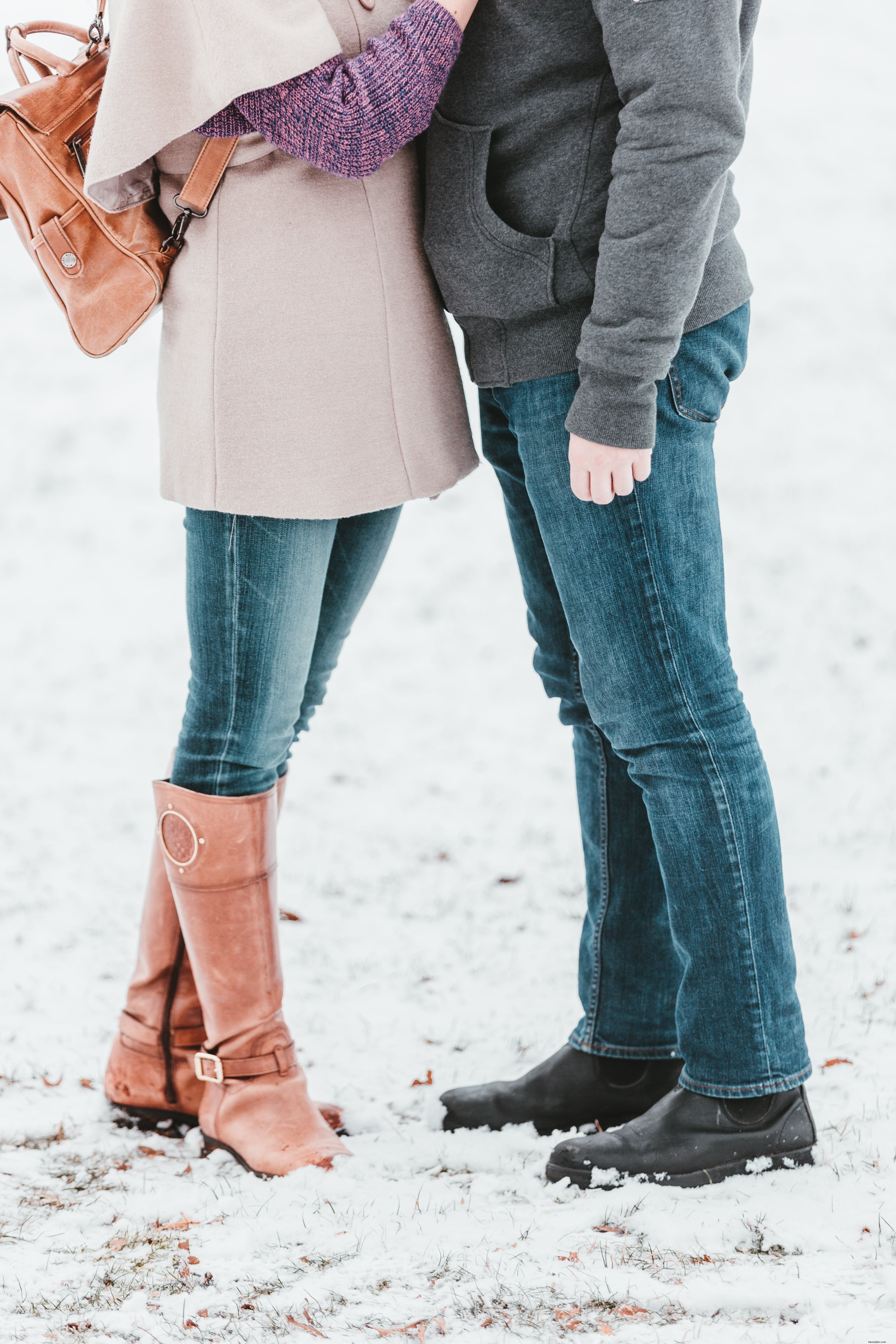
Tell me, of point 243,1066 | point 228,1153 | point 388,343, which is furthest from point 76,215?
point 228,1153

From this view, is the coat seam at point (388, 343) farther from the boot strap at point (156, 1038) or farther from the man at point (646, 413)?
the boot strap at point (156, 1038)

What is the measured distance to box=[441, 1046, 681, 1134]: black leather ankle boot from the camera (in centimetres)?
199

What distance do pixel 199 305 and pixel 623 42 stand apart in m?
0.67

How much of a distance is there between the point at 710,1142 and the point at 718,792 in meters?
0.51

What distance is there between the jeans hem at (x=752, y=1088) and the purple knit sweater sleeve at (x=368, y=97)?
4.43 feet

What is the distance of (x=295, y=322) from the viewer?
1.65m

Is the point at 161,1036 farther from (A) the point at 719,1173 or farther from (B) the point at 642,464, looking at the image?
(B) the point at 642,464

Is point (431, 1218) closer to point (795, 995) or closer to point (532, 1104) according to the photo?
point (532, 1104)

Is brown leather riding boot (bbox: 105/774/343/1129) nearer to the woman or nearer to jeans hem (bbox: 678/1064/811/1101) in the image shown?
the woman

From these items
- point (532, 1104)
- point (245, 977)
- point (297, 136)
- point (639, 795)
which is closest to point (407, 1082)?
point (532, 1104)

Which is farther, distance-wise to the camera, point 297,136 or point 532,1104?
point 532,1104

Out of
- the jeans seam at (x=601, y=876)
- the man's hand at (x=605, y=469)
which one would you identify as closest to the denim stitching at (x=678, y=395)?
the man's hand at (x=605, y=469)

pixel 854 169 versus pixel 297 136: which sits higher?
pixel 297 136

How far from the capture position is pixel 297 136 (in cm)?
152
